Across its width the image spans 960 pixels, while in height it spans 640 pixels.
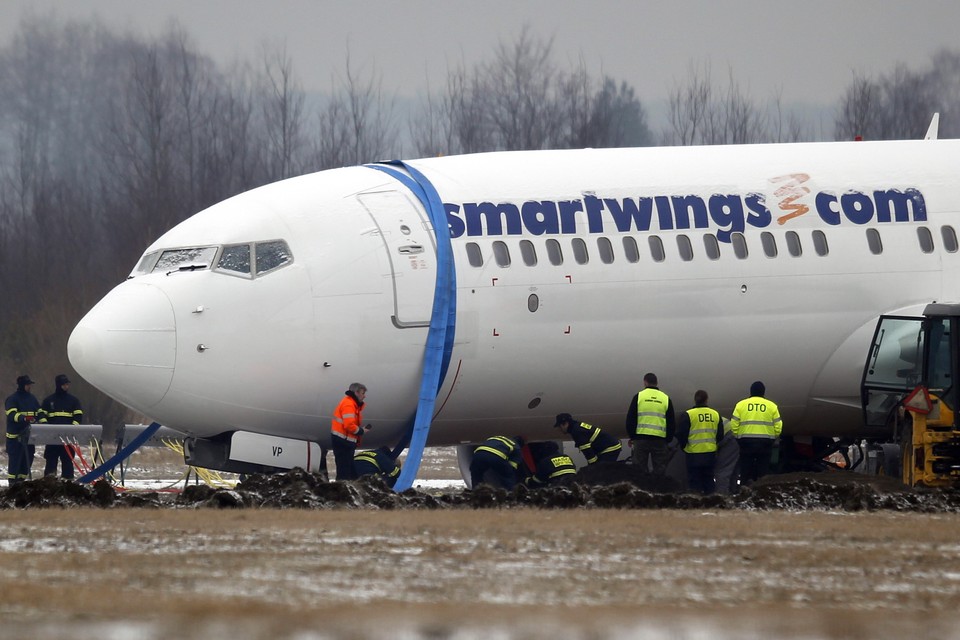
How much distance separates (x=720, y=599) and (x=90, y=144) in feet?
276

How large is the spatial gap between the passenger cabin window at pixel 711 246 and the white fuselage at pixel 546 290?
18 mm

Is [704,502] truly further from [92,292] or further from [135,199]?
[135,199]

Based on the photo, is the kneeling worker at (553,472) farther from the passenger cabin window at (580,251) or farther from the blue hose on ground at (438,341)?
the passenger cabin window at (580,251)

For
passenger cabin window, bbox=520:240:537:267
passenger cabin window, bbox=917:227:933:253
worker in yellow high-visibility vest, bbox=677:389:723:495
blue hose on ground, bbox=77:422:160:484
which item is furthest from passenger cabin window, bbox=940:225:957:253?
blue hose on ground, bbox=77:422:160:484

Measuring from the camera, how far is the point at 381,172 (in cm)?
1986

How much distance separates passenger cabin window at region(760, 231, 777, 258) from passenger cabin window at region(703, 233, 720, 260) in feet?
1.99

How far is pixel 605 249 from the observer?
19422mm

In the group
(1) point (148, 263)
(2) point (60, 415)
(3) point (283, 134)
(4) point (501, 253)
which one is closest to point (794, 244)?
(4) point (501, 253)

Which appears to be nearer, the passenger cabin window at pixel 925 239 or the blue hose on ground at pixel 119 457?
the blue hose on ground at pixel 119 457

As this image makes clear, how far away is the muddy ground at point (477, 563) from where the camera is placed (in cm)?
835

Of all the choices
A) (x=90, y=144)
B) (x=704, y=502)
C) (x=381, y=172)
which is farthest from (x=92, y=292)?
(x=90, y=144)

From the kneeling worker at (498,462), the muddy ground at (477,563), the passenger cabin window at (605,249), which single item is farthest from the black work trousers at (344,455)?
the passenger cabin window at (605,249)

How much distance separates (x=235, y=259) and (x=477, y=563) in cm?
797

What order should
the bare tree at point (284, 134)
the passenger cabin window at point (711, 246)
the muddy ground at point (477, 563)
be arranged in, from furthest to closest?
the bare tree at point (284, 134), the passenger cabin window at point (711, 246), the muddy ground at point (477, 563)
